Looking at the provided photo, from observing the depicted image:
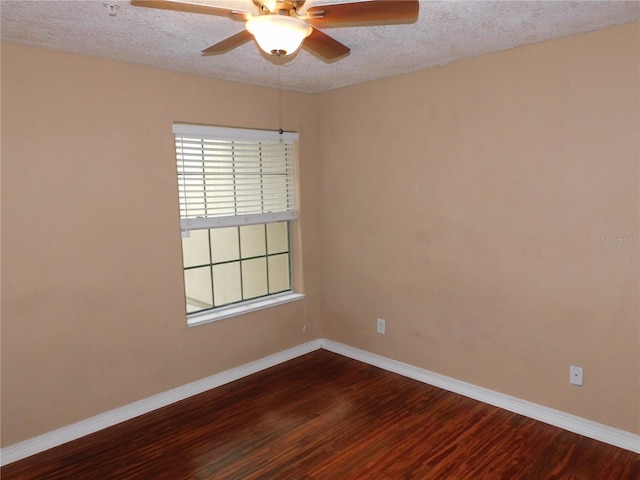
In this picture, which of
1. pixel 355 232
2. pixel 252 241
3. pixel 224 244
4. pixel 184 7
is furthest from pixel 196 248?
pixel 184 7

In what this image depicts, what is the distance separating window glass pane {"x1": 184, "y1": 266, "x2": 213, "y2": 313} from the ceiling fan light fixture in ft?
7.14

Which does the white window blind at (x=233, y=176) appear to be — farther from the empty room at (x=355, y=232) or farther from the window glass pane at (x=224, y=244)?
the window glass pane at (x=224, y=244)

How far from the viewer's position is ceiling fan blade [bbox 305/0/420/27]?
5.52ft

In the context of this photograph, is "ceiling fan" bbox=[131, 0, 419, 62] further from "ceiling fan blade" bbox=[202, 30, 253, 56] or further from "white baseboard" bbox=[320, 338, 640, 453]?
"white baseboard" bbox=[320, 338, 640, 453]

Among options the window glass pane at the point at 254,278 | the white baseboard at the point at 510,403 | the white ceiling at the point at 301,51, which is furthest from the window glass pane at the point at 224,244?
the white baseboard at the point at 510,403

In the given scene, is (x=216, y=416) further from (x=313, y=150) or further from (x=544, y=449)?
(x=313, y=150)

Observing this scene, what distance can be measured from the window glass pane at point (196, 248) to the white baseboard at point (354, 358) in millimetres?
920

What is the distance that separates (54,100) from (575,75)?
3075 millimetres

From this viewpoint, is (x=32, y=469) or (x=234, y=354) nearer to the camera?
(x=32, y=469)

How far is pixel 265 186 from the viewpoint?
384 centimetres

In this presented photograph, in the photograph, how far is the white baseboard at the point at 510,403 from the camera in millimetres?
2651

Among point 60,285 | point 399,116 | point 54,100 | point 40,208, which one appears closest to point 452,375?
point 399,116

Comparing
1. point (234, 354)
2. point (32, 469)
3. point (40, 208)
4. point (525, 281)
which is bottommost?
point (32, 469)

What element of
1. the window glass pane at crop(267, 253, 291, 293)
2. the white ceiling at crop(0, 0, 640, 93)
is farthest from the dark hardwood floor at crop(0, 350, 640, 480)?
the white ceiling at crop(0, 0, 640, 93)
